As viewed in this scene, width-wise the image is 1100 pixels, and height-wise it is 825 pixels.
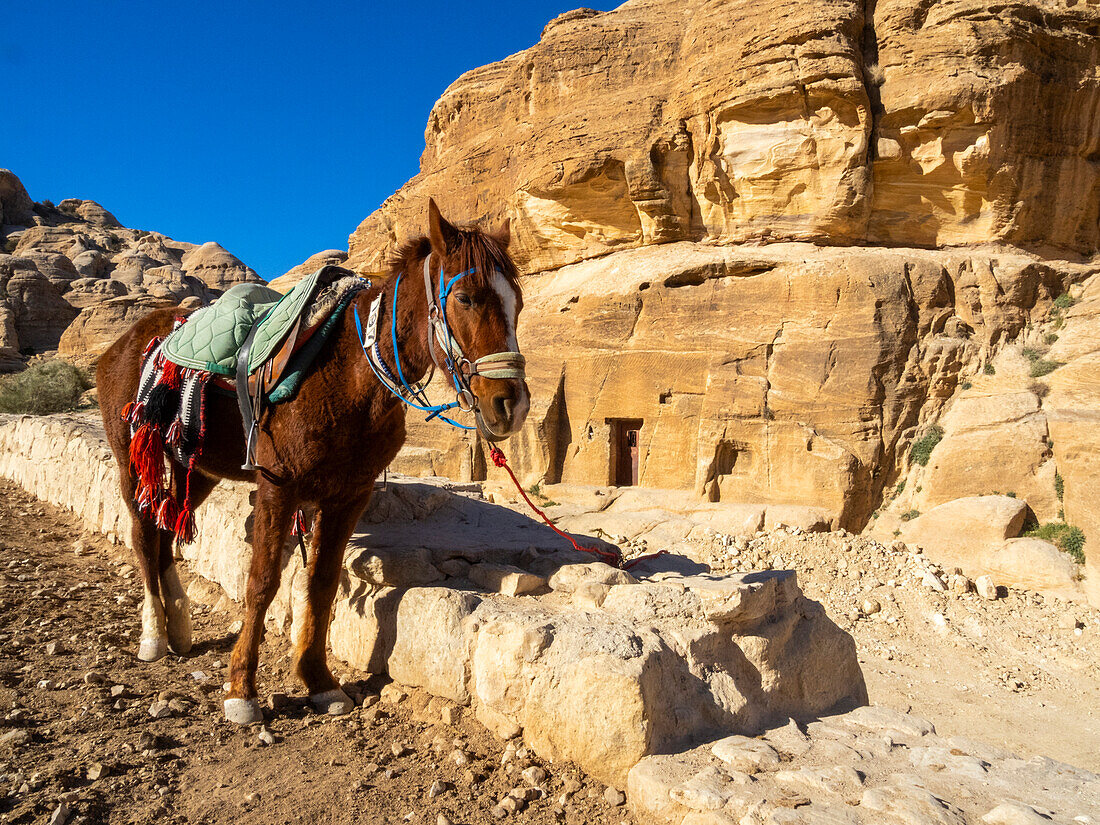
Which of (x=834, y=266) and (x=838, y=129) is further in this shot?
(x=838, y=129)

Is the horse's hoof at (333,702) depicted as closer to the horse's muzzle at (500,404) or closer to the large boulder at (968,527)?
the horse's muzzle at (500,404)

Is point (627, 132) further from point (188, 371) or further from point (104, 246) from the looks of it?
point (104, 246)

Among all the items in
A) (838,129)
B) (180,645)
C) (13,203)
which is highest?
(13,203)

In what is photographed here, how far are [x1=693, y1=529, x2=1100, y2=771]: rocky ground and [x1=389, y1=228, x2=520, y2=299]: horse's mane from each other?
724 centimetres

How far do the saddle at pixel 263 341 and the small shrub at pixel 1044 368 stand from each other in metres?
13.2

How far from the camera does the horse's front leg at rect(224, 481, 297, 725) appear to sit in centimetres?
293

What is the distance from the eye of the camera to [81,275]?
44.0 m

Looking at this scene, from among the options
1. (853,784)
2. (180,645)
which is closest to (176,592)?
(180,645)

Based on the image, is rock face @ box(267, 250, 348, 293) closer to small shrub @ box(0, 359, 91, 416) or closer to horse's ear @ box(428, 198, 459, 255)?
small shrub @ box(0, 359, 91, 416)

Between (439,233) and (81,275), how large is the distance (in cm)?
5205

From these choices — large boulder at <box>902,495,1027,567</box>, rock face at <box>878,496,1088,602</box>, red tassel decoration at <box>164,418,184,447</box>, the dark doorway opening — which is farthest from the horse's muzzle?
the dark doorway opening

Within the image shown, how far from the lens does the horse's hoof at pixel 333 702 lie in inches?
119

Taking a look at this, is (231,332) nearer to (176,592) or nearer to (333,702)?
(176,592)

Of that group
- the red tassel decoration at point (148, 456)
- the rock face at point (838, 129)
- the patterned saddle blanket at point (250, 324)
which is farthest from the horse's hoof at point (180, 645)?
the rock face at point (838, 129)
